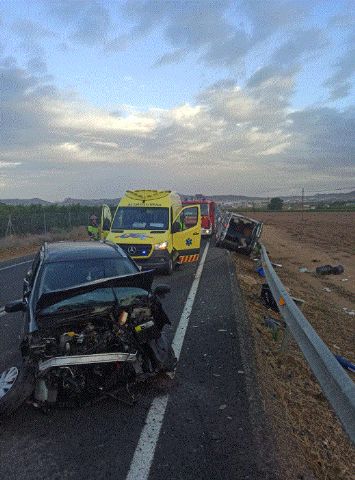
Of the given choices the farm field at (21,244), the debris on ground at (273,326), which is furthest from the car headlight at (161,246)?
the farm field at (21,244)

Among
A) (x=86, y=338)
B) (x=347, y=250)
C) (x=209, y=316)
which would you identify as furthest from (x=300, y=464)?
(x=347, y=250)

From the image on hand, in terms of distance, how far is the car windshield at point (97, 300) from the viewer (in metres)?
4.52

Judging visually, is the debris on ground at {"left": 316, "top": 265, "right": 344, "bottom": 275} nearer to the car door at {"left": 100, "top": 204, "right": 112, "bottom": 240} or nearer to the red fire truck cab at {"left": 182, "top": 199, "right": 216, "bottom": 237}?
the car door at {"left": 100, "top": 204, "right": 112, "bottom": 240}

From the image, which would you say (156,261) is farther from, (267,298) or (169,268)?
(267,298)

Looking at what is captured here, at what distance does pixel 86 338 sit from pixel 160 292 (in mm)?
1477

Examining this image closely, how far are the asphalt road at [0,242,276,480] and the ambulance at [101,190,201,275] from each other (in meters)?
6.82

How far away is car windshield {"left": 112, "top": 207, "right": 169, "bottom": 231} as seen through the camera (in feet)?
45.2

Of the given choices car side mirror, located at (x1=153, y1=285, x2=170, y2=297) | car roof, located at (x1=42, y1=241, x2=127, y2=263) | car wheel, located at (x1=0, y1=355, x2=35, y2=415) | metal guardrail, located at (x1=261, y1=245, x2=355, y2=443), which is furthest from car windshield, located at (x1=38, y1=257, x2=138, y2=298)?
metal guardrail, located at (x1=261, y1=245, x2=355, y2=443)

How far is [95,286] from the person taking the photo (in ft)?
15.3

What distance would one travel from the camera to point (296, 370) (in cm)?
603

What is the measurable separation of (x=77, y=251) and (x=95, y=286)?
1.93 metres

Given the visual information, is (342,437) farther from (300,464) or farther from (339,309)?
(339,309)

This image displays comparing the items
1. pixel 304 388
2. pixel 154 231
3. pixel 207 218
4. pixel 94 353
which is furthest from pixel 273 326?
pixel 207 218

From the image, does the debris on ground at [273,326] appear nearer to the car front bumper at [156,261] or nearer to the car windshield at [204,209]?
the car front bumper at [156,261]
